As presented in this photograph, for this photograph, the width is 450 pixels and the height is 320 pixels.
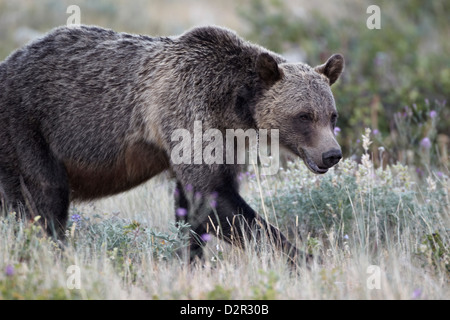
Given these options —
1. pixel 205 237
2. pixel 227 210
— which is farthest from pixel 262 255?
pixel 205 237

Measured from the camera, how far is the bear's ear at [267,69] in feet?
17.0

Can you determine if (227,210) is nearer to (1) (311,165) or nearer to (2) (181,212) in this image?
(2) (181,212)

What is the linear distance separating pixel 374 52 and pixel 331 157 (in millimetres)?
8570

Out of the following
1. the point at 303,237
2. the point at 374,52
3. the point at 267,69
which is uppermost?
the point at 374,52

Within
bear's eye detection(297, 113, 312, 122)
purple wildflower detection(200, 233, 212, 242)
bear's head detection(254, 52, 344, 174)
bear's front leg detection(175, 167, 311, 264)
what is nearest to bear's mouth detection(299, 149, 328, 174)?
bear's head detection(254, 52, 344, 174)

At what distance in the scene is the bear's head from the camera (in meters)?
5.11

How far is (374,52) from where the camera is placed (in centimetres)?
1302

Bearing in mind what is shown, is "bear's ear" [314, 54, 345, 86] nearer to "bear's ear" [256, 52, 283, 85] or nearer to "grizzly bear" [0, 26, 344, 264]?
"grizzly bear" [0, 26, 344, 264]

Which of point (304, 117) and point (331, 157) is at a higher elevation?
point (304, 117)

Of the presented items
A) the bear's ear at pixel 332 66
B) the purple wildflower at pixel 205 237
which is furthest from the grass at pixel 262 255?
the bear's ear at pixel 332 66

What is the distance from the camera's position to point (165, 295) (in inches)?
160

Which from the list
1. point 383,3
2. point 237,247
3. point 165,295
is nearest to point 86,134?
point 237,247
